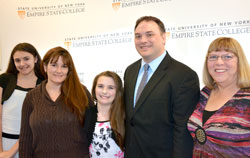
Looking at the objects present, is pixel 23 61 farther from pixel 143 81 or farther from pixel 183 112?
pixel 183 112

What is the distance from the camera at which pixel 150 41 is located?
1.91m

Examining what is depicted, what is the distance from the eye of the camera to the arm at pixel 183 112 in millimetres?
1679

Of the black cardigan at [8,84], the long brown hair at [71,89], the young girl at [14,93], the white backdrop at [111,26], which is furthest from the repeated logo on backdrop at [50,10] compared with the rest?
the long brown hair at [71,89]

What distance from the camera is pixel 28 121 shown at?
213 cm

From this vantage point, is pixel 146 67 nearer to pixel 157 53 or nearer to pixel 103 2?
pixel 157 53

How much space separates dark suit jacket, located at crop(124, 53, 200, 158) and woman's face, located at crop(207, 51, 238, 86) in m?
0.17

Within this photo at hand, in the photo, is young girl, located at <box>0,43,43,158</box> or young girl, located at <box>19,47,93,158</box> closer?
young girl, located at <box>19,47,93,158</box>

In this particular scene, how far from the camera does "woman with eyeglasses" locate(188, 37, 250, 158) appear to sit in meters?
1.46

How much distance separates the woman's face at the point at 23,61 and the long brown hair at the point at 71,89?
1.53ft

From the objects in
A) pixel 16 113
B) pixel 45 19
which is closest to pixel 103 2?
pixel 45 19

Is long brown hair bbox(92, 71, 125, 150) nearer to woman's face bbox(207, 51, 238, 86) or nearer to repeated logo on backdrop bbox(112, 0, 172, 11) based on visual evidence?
woman's face bbox(207, 51, 238, 86)

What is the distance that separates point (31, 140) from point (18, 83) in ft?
2.55

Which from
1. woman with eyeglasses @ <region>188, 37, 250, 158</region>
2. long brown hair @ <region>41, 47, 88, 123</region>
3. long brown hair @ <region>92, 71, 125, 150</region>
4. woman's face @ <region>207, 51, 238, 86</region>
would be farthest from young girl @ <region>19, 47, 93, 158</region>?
woman's face @ <region>207, 51, 238, 86</region>

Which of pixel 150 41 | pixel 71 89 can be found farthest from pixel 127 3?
pixel 71 89
